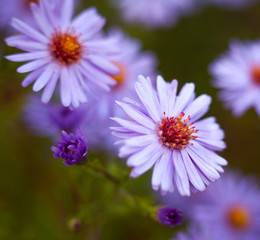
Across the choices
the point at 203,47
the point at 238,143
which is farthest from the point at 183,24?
the point at 238,143

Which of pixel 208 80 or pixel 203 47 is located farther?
pixel 203 47

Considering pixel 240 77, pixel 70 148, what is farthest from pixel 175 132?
pixel 240 77

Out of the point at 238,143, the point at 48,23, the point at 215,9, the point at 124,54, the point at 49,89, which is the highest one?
the point at 215,9

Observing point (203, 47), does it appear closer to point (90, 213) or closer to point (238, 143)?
point (238, 143)

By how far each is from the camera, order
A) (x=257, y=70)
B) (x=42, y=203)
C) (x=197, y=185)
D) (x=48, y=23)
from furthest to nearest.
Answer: (x=42, y=203)
(x=257, y=70)
(x=48, y=23)
(x=197, y=185)

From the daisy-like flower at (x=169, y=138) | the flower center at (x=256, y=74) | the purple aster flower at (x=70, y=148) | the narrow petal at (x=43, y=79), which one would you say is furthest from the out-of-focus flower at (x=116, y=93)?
the purple aster flower at (x=70, y=148)

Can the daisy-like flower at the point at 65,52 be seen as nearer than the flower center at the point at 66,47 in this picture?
Yes

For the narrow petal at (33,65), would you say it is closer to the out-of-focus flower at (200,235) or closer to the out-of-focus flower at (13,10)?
the out-of-focus flower at (200,235)

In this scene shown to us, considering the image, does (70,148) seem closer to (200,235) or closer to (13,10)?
(200,235)
